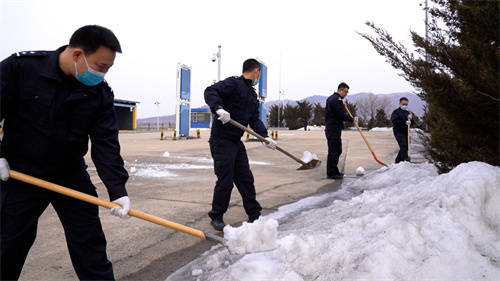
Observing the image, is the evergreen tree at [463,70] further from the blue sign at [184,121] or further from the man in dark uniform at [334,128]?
the blue sign at [184,121]

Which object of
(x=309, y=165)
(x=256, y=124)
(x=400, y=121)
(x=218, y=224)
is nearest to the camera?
(x=218, y=224)

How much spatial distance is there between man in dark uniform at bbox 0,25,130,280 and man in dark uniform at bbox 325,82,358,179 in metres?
5.03

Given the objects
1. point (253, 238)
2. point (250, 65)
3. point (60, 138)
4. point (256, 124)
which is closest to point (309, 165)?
point (256, 124)

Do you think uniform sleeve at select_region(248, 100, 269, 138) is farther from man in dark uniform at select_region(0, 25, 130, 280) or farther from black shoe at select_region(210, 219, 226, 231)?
man in dark uniform at select_region(0, 25, 130, 280)

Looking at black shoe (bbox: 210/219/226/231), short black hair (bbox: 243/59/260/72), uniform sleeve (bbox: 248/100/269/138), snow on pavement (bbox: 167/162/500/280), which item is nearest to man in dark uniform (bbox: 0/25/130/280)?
snow on pavement (bbox: 167/162/500/280)

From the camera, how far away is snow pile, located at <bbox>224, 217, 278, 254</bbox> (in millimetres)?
2352

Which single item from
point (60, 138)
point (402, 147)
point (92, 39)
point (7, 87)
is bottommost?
point (402, 147)

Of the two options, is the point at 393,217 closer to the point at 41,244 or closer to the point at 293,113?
the point at 41,244

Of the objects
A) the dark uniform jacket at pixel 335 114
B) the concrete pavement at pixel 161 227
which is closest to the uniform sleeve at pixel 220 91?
the concrete pavement at pixel 161 227

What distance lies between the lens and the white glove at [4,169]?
1752 millimetres

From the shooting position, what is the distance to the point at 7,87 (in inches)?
68.6

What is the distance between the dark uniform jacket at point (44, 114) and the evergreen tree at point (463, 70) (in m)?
2.57

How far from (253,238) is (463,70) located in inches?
82.7

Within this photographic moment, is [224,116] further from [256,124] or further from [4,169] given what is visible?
[4,169]
